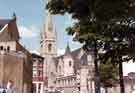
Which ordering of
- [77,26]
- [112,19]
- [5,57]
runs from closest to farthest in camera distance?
[112,19] < [77,26] < [5,57]

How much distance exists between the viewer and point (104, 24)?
24.7m

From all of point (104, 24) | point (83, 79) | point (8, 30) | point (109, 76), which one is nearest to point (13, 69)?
point (8, 30)

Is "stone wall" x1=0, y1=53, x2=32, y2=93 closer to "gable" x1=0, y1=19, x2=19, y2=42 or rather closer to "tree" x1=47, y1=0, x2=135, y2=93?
"gable" x1=0, y1=19, x2=19, y2=42

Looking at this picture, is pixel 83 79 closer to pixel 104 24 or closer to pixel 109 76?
pixel 109 76

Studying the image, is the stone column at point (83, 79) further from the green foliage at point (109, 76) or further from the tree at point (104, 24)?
the tree at point (104, 24)

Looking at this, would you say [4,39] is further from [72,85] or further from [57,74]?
[57,74]

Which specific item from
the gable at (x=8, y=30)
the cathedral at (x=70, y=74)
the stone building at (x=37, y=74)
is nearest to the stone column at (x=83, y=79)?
the cathedral at (x=70, y=74)

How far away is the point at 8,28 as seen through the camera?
6619cm

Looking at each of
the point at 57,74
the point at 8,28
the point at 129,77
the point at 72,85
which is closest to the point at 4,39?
the point at 8,28

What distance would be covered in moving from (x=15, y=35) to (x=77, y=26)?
43.4 metres

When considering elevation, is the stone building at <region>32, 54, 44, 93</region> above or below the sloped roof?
below

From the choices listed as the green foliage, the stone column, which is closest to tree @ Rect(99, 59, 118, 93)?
the green foliage

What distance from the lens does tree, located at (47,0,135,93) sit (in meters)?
24.0

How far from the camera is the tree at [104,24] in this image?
24.0m
